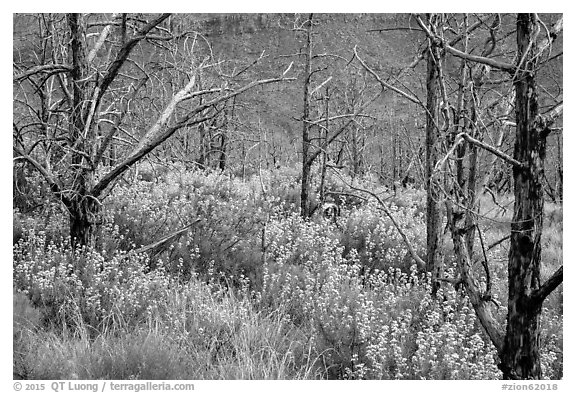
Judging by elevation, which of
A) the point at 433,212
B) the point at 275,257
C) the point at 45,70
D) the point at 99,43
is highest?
the point at 99,43

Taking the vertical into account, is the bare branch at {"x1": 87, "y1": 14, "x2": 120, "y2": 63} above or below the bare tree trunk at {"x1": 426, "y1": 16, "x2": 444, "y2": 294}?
above

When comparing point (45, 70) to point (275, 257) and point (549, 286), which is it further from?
point (549, 286)

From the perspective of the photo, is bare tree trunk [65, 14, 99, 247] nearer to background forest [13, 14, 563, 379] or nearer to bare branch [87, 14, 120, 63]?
background forest [13, 14, 563, 379]

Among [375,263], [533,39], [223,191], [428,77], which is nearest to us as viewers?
[533,39]

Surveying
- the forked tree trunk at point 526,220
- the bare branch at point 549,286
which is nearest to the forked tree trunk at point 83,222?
the forked tree trunk at point 526,220

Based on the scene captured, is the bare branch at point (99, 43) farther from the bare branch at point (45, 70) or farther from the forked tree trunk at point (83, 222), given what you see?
the forked tree trunk at point (83, 222)

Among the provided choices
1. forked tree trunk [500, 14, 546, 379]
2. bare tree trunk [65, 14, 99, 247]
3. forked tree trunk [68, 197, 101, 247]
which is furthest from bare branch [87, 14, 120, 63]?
forked tree trunk [500, 14, 546, 379]

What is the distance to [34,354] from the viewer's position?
13.6 feet

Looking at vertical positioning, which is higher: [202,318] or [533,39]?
[533,39]

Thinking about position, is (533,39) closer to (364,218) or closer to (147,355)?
(147,355)

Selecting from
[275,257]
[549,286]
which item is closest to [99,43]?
[275,257]
